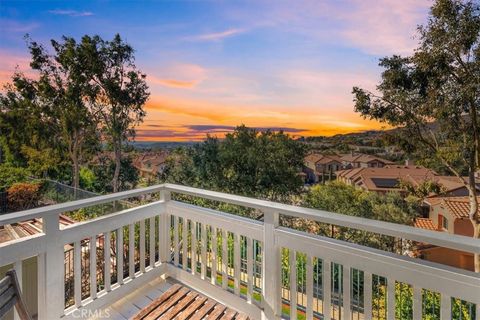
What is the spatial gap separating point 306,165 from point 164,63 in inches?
234

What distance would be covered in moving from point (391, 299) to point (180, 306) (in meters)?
1.33

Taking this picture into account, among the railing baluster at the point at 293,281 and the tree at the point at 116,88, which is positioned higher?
the tree at the point at 116,88

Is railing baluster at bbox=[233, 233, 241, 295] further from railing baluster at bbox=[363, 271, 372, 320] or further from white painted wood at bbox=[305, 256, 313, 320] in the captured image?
railing baluster at bbox=[363, 271, 372, 320]

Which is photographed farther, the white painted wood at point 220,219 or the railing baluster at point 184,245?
the railing baluster at point 184,245

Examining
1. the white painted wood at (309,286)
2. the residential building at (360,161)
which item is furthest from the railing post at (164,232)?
the residential building at (360,161)

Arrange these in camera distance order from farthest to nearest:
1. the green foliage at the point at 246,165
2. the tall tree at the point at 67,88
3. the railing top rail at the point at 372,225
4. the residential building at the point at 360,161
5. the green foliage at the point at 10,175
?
the green foliage at the point at 246,165, the tall tree at the point at 67,88, the green foliage at the point at 10,175, the residential building at the point at 360,161, the railing top rail at the point at 372,225

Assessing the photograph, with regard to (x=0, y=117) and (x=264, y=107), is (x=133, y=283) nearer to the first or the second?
(x=264, y=107)

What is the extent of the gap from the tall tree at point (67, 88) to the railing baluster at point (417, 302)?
38.3ft

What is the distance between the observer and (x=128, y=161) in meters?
11.2

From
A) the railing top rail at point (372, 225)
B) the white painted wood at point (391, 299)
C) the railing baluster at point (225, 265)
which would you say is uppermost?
the railing top rail at point (372, 225)

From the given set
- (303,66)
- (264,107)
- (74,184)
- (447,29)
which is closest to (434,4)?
(447,29)

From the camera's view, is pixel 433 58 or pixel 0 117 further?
pixel 0 117

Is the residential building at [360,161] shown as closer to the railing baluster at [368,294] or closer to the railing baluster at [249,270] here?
the railing baluster at [249,270]

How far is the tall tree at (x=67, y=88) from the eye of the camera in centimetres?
991
